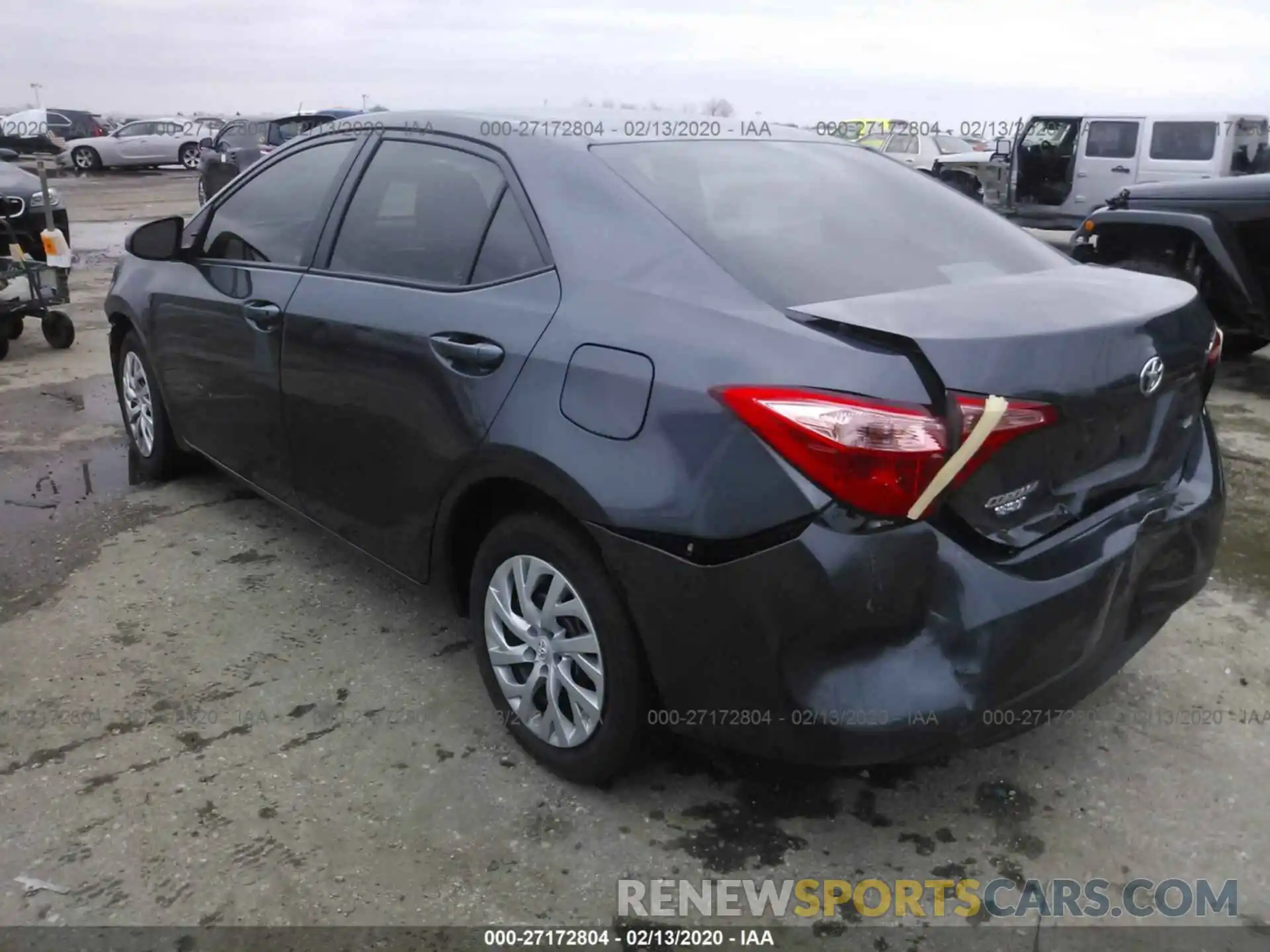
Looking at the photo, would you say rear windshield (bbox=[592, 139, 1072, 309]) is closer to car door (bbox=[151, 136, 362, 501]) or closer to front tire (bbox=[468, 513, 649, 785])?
front tire (bbox=[468, 513, 649, 785])

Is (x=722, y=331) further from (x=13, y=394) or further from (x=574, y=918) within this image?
(x=13, y=394)

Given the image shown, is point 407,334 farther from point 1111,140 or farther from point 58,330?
point 1111,140

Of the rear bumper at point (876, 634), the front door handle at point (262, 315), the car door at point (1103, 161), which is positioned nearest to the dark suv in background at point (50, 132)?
the car door at point (1103, 161)

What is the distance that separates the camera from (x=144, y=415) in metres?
4.72

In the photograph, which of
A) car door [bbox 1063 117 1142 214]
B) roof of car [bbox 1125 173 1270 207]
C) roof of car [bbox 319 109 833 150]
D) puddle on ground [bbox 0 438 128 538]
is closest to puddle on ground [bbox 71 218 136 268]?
puddle on ground [bbox 0 438 128 538]

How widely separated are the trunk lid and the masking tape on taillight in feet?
0.13

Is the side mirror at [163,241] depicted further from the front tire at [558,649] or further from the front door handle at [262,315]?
the front tire at [558,649]

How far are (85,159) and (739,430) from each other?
109 ft

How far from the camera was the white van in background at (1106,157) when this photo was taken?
13406 mm

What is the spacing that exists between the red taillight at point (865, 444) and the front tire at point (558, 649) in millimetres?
607

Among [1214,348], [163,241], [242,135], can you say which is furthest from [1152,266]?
[242,135]

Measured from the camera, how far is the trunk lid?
2031 mm

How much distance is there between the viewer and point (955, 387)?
1992 millimetres

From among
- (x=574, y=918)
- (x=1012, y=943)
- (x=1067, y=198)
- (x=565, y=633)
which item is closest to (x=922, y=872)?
(x=1012, y=943)
